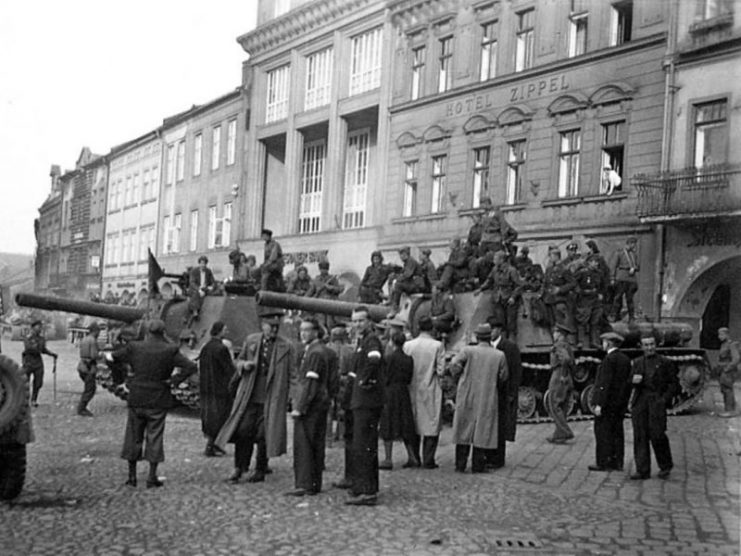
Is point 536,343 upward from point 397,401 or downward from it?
upward

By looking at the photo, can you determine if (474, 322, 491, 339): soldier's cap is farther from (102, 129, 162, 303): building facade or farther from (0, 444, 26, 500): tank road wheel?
(102, 129, 162, 303): building facade

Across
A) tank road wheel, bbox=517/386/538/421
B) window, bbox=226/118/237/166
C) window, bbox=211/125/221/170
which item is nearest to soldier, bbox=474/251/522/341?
tank road wheel, bbox=517/386/538/421

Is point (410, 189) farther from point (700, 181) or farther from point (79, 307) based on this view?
point (79, 307)

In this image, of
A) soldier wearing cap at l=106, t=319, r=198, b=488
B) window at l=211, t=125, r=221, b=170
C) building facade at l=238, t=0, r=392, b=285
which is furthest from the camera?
window at l=211, t=125, r=221, b=170

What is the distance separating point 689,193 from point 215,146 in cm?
2669

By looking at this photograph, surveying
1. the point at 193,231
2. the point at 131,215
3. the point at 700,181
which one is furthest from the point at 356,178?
the point at 700,181

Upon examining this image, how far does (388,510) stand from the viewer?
8.05m

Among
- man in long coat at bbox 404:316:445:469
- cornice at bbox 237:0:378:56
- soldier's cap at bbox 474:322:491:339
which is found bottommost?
man in long coat at bbox 404:316:445:469

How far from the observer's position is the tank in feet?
48.1

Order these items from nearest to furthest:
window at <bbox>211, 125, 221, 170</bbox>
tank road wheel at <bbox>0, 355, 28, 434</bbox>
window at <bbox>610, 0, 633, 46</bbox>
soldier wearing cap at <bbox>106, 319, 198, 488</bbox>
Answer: tank road wheel at <bbox>0, 355, 28, 434</bbox> → soldier wearing cap at <bbox>106, 319, 198, 488</bbox> → window at <bbox>610, 0, 633, 46</bbox> → window at <bbox>211, 125, 221, 170</bbox>

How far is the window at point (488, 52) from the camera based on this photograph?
83.0ft

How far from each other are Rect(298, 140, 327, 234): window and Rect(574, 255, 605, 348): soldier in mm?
20571

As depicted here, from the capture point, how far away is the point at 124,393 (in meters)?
15.2

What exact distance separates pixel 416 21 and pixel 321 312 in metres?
15.8
